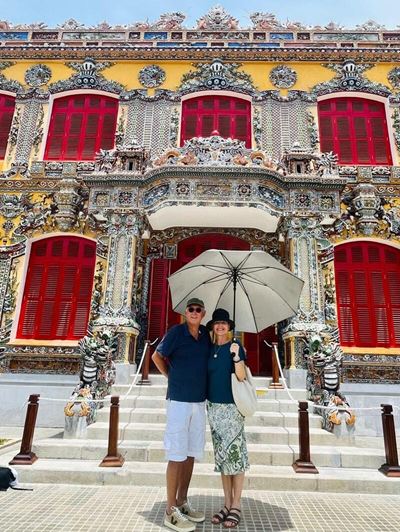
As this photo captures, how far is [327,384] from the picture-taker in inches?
239

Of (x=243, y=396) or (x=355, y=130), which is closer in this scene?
(x=243, y=396)

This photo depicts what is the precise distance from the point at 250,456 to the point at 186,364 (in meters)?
2.29

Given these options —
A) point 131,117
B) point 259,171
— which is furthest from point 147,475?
point 131,117

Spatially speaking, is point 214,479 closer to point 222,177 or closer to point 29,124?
point 222,177

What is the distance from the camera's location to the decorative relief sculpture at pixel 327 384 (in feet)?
18.0

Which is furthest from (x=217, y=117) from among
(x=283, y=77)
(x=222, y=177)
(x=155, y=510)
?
(x=155, y=510)

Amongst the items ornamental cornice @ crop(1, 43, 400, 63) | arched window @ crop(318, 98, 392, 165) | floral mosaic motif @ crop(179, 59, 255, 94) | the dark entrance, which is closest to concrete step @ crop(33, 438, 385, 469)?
the dark entrance

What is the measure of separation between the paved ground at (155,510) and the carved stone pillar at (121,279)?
3653 millimetres

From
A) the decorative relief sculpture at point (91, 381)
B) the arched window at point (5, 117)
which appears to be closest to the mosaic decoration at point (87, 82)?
the arched window at point (5, 117)

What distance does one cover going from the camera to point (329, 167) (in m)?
8.98

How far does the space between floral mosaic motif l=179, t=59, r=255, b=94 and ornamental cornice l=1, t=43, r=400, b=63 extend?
319 mm

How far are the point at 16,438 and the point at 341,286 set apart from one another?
738cm

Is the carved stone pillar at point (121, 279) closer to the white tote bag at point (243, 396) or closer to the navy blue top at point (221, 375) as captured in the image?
the navy blue top at point (221, 375)

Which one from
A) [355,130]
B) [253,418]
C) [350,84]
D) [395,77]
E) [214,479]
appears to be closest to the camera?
[214,479]
